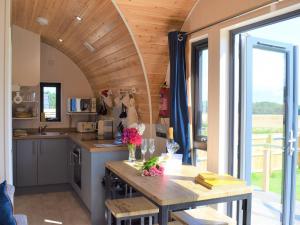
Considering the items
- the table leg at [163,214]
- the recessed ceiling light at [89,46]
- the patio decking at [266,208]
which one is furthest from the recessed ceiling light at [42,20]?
the patio decking at [266,208]

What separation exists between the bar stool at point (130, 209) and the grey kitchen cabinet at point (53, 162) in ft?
8.39

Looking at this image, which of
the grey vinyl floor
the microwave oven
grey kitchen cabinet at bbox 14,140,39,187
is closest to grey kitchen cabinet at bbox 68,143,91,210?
the grey vinyl floor

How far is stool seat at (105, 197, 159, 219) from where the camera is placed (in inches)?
106

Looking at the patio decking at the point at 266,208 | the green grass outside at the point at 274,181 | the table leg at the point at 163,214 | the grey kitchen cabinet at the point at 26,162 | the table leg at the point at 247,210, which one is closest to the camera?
the table leg at the point at 163,214

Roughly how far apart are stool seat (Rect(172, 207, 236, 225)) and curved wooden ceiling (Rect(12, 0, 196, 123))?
159cm

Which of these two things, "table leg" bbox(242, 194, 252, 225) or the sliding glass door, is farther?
the sliding glass door

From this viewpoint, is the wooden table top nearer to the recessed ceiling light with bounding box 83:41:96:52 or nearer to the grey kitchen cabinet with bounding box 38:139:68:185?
the recessed ceiling light with bounding box 83:41:96:52

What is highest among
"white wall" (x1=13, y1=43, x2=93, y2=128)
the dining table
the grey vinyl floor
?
"white wall" (x1=13, y1=43, x2=93, y2=128)

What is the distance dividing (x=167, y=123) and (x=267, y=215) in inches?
56.8

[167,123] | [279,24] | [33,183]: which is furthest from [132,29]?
[33,183]

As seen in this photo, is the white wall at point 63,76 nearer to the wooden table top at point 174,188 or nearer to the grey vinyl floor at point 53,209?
the grey vinyl floor at point 53,209

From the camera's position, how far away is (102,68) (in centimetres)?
490

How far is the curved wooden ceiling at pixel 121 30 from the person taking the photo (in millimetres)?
3221

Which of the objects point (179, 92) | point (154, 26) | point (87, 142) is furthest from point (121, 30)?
point (87, 142)
